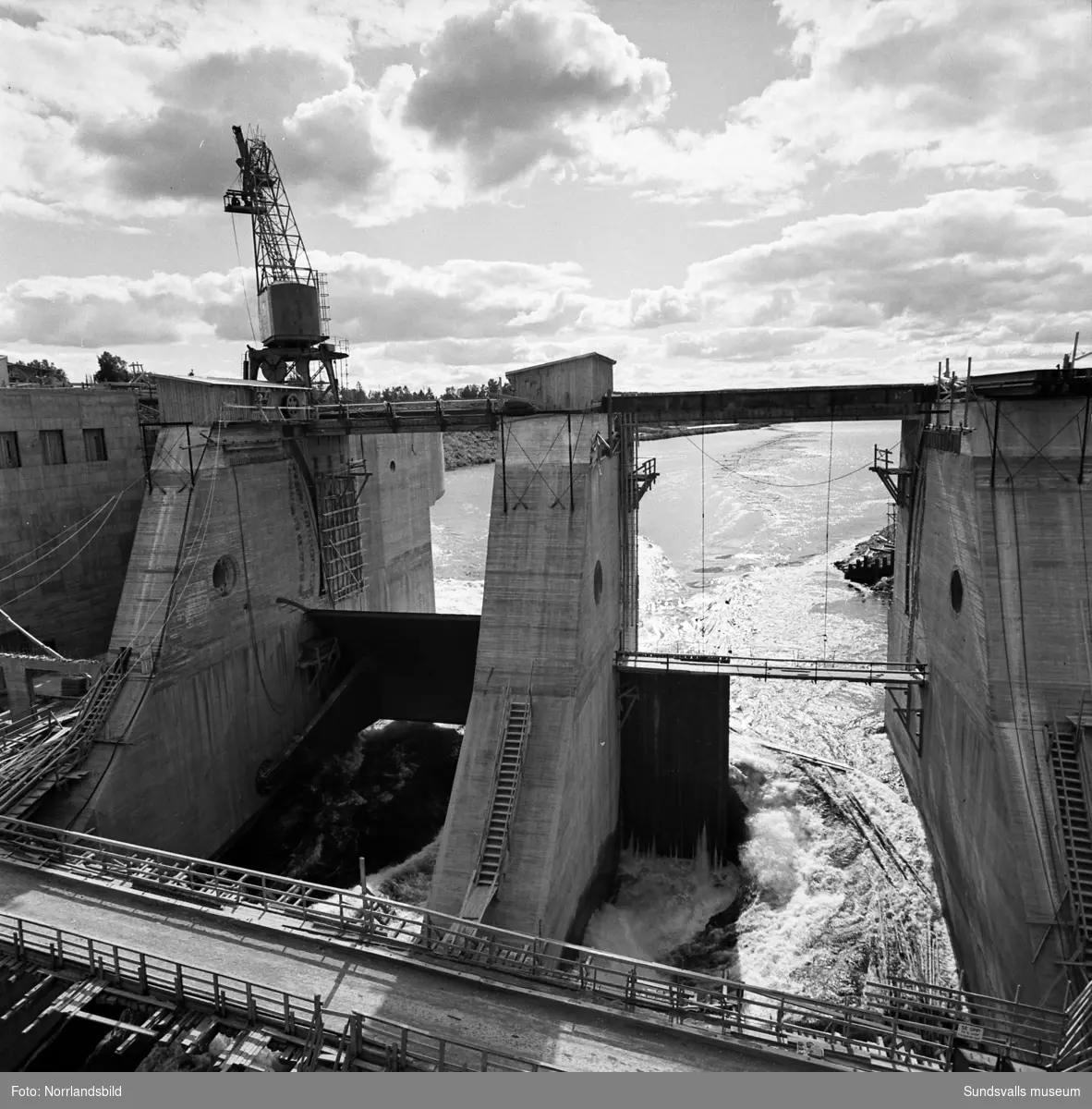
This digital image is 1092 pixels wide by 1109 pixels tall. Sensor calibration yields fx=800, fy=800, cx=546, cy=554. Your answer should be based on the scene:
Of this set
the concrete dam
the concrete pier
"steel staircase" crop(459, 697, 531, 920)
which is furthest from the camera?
the concrete pier

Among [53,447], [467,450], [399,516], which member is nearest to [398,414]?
[53,447]

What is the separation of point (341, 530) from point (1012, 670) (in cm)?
2415

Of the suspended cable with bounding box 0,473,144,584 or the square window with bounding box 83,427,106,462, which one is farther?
the square window with bounding box 83,427,106,462

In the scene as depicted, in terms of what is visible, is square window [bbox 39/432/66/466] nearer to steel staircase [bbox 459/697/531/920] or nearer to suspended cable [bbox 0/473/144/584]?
suspended cable [bbox 0/473/144/584]

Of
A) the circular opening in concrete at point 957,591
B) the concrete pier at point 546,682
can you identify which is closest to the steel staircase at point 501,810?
the concrete pier at point 546,682

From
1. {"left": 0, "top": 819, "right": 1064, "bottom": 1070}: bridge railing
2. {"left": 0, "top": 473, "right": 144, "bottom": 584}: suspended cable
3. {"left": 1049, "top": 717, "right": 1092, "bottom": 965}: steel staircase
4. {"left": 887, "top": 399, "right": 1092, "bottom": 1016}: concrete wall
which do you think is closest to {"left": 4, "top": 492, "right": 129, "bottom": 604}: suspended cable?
{"left": 0, "top": 473, "right": 144, "bottom": 584}: suspended cable

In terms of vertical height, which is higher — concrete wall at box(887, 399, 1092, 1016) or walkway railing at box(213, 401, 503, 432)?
walkway railing at box(213, 401, 503, 432)

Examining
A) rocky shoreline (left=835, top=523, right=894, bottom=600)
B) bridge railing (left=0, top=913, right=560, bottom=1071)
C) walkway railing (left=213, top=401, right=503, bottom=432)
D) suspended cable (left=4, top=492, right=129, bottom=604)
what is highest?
walkway railing (left=213, top=401, right=503, bottom=432)

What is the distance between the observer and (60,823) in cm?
2008

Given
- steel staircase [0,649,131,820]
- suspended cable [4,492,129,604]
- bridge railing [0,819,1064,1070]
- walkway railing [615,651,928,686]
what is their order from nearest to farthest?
bridge railing [0,819,1064,1070] → steel staircase [0,649,131,820] → walkway railing [615,651,928,686] → suspended cable [4,492,129,604]

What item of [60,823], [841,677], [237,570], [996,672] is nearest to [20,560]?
[237,570]

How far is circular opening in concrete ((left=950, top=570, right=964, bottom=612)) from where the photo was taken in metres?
20.0

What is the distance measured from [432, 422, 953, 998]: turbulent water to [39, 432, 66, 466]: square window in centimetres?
2162

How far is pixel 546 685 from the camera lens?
19.7 meters
